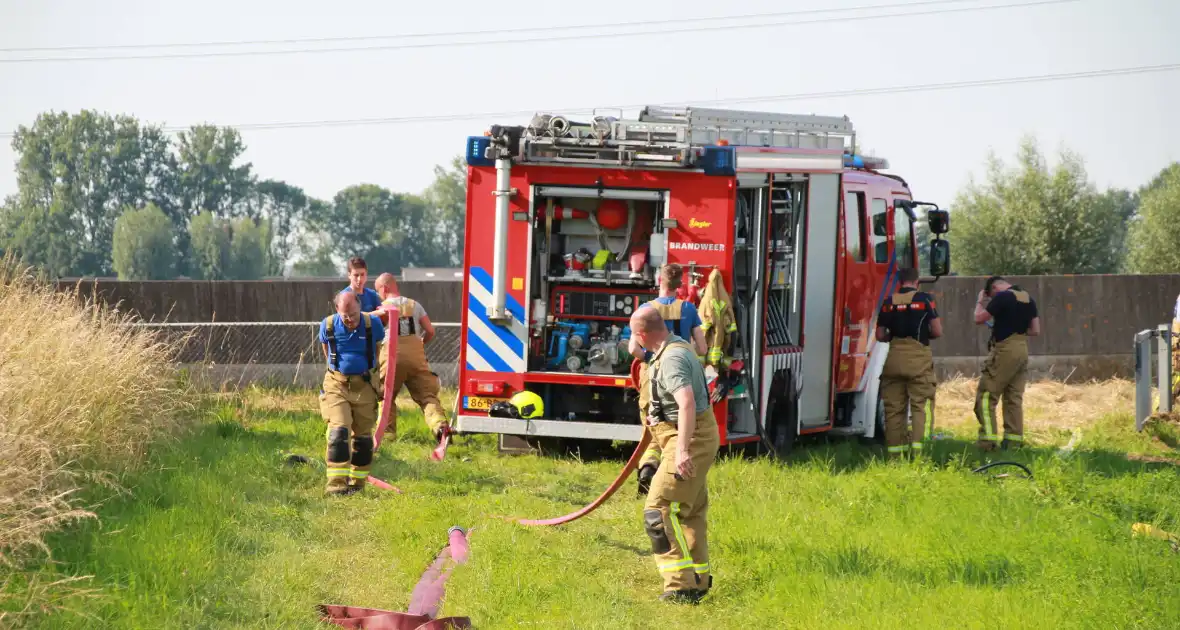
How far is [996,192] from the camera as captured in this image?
1880 inches

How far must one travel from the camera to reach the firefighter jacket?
11477mm

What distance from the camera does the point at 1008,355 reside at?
554 inches

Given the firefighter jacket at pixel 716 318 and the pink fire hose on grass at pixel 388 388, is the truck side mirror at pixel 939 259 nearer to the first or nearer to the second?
the firefighter jacket at pixel 716 318

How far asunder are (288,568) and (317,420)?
664 cm

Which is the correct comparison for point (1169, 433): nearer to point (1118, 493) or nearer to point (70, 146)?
point (1118, 493)

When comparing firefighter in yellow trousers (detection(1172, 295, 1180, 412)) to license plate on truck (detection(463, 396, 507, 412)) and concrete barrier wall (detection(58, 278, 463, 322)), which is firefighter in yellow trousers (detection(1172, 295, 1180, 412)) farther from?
concrete barrier wall (detection(58, 278, 463, 322))

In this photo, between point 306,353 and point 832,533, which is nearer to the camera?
point 832,533

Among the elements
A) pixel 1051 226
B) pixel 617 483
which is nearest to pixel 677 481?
pixel 617 483

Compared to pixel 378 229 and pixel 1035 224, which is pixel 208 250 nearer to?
pixel 378 229

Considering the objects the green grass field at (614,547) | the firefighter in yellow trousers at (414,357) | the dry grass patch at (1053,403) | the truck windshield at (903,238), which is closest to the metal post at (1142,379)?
the dry grass patch at (1053,403)

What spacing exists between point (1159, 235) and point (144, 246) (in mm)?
64858

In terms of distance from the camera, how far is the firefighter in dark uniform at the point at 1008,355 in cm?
1405

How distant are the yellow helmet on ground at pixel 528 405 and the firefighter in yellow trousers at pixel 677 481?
4.54m

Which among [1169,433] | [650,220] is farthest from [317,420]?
[1169,433]
